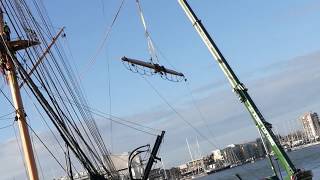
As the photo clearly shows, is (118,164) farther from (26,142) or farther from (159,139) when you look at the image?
(159,139)

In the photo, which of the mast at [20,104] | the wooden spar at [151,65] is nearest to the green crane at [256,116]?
the wooden spar at [151,65]

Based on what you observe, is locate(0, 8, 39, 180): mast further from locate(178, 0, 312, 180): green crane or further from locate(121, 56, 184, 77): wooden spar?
locate(178, 0, 312, 180): green crane

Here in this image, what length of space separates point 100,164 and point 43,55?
5.23m

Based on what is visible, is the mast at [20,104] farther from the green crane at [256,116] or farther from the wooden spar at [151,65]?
the green crane at [256,116]

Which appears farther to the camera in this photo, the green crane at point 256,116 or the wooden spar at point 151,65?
the wooden spar at point 151,65

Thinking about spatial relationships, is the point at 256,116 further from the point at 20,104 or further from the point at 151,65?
the point at 20,104

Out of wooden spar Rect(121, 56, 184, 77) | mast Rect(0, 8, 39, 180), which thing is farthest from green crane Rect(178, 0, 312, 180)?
mast Rect(0, 8, 39, 180)

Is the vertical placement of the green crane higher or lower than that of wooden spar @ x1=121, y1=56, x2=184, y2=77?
lower

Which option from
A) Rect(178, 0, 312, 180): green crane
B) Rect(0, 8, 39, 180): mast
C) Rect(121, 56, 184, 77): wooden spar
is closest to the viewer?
Rect(178, 0, 312, 180): green crane

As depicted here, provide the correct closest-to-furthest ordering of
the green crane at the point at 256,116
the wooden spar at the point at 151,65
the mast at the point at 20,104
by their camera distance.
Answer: the green crane at the point at 256,116 → the mast at the point at 20,104 → the wooden spar at the point at 151,65

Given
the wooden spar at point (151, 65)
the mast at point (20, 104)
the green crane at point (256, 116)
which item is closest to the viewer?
the green crane at point (256, 116)

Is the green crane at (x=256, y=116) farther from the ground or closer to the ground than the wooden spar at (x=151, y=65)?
closer to the ground

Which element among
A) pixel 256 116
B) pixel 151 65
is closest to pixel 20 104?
pixel 151 65

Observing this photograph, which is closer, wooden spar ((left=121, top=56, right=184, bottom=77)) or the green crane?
the green crane
